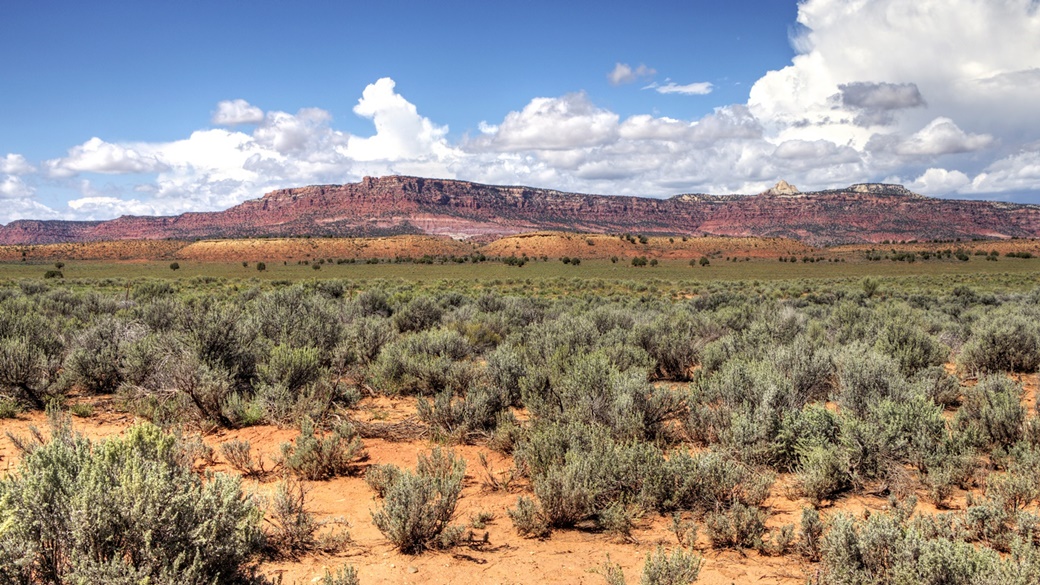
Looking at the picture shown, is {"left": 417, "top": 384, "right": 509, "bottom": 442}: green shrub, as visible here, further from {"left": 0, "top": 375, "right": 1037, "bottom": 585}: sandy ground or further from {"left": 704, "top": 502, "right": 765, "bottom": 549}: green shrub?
{"left": 704, "top": 502, "right": 765, "bottom": 549}: green shrub

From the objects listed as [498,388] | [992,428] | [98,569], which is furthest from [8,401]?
[992,428]

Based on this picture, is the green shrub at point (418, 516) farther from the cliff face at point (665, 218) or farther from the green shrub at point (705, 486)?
the cliff face at point (665, 218)

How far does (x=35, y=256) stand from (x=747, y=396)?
108792mm

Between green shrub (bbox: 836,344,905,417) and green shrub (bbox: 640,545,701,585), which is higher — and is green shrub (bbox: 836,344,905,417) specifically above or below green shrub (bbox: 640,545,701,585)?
above

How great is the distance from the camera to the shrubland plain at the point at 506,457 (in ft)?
10.5

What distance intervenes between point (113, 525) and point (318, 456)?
3.17m

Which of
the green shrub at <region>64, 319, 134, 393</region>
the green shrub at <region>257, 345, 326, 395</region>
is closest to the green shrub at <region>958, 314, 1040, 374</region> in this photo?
the green shrub at <region>257, 345, 326, 395</region>

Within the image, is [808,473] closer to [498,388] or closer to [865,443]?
[865,443]

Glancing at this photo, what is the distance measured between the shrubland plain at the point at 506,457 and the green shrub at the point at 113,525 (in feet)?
0.05

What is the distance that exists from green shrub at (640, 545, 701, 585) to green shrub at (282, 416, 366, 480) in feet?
12.0

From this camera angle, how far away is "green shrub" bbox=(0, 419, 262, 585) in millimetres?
2771

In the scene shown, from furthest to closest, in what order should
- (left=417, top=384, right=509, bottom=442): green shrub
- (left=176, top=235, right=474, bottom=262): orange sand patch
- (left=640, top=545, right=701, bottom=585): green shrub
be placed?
(left=176, top=235, right=474, bottom=262): orange sand patch < (left=417, top=384, right=509, bottom=442): green shrub < (left=640, top=545, right=701, bottom=585): green shrub

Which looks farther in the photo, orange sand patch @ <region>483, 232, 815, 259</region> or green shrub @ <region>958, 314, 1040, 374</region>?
orange sand patch @ <region>483, 232, 815, 259</region>

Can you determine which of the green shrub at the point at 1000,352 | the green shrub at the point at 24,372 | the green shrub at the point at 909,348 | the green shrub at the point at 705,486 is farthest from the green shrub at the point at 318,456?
the green shrub at the point at 1000,352
